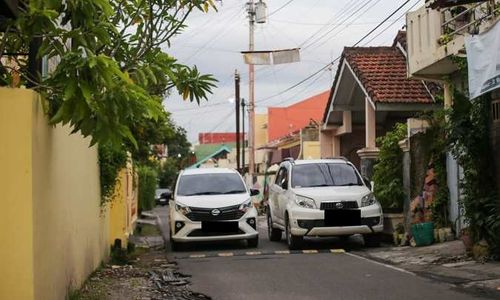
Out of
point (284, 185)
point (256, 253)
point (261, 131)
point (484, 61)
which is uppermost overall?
point (261, 131)

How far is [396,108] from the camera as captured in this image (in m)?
18.6

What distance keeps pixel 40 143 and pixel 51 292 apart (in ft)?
4.95

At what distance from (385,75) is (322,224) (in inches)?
292

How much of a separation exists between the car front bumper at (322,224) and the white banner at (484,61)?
14.7ft

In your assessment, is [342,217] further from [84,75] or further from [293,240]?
[84,75]

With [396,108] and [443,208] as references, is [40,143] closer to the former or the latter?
[443,208]

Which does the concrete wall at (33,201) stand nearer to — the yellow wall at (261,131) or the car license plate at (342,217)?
the car license plate at (342,217)

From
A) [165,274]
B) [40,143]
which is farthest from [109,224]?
[40,143]

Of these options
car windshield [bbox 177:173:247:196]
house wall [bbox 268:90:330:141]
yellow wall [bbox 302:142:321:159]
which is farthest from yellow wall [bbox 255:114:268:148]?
car windshield [bbox 177:173:247:196]

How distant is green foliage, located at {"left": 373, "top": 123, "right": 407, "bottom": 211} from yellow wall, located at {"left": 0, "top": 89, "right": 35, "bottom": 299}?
1087cm

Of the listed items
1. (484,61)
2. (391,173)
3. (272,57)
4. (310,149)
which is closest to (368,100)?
(391,173)

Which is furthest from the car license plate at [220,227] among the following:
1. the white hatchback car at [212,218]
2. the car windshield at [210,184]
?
the car windshield at [210,184]

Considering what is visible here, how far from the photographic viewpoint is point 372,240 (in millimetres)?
14289

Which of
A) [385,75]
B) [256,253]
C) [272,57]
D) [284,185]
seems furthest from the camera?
[272,57]
